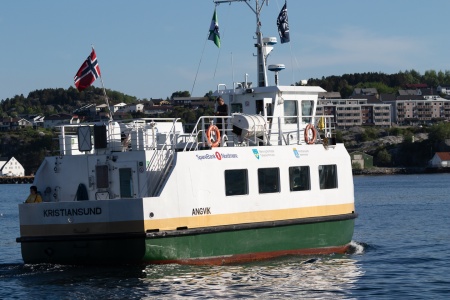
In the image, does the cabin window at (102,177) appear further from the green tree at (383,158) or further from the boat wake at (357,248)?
the green tree at (383,158)

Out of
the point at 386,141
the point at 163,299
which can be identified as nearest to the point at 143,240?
the point at 163,299

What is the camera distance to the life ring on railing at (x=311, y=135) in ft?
73.6

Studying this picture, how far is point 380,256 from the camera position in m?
23.4

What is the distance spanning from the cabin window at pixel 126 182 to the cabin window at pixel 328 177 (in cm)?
502

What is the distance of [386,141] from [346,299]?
5685 inches

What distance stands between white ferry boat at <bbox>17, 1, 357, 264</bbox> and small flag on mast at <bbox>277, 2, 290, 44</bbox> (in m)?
2.04

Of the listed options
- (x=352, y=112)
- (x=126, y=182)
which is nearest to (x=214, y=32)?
(x=126, y=182)

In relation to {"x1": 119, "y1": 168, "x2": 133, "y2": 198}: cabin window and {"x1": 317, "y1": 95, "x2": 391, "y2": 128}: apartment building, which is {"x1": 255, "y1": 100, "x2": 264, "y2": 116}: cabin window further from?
{"x1": 317, "y1": 95, "x2": 391, "y2": 128}: apartment building

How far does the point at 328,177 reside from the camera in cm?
2266

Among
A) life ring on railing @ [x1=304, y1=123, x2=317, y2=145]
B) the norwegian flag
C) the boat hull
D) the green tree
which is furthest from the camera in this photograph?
the green tree

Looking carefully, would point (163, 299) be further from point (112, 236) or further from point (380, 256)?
point (380, 256)

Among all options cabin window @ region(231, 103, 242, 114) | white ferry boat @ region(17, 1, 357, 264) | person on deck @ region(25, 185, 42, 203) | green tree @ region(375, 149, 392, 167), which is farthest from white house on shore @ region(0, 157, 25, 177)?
person on deck @ region(25, 185, 42, 203)

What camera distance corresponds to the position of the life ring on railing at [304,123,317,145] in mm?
22438

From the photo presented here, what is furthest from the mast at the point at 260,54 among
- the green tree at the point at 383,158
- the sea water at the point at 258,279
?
the green tree at the point at 383,158
